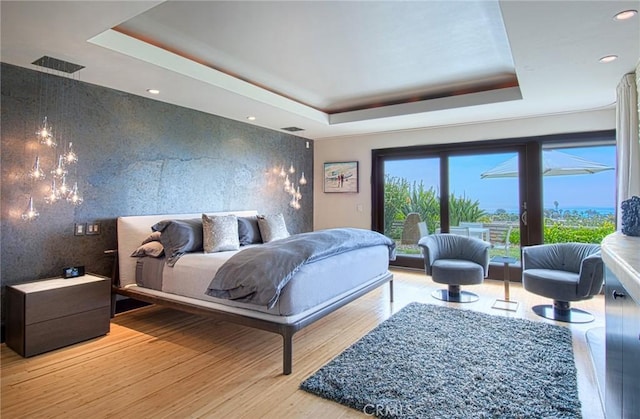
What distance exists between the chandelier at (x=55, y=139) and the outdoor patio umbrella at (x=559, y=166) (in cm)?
573

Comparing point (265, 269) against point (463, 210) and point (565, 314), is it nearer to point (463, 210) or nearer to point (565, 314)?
point (565, 314)

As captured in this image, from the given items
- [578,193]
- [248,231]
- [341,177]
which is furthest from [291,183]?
[578,193]

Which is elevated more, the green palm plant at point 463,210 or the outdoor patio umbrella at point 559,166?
the outdoor patio umbrella at point 559,166

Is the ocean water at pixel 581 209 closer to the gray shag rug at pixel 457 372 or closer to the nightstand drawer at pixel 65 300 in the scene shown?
the gray shag rug at pixel 457 372

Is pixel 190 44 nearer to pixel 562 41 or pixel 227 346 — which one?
pixel 227 346

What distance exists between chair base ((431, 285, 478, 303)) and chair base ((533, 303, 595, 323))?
2.38 feet

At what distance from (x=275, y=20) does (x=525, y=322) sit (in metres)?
3.75

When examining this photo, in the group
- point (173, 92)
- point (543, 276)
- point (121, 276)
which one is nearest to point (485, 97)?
point (543, 276)

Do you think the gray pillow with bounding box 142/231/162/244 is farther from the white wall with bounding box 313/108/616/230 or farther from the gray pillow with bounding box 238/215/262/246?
the white wall with bounding box 313/108/616/230

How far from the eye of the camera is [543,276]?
3666 millimetres

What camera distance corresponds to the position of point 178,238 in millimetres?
3633

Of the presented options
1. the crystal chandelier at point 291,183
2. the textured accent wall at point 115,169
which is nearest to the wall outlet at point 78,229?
the textured accent wall at point 115,169

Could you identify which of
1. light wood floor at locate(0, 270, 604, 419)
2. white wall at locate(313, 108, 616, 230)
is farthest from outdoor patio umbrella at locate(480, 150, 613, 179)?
light wood floor at locate(0, 270, 604, 419)

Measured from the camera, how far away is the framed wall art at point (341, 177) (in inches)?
267
